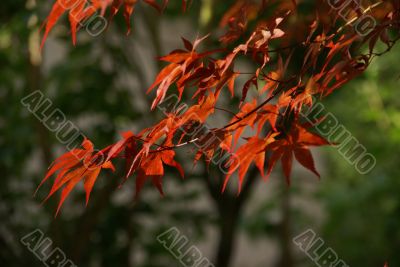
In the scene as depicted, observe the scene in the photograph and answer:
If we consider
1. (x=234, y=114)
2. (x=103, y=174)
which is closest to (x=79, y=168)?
(x=234, y=114)

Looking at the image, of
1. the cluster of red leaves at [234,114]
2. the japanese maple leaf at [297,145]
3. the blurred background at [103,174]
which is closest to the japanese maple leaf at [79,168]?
the cluster of red leaves at [234,114]

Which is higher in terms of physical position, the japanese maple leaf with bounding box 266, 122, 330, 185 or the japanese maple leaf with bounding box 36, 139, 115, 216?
the japanese maple leaf with bounding box 266, 122, 330, 185

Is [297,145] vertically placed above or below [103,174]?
below

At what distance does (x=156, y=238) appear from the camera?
288 centimetres

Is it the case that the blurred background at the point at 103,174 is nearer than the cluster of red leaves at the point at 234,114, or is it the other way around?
the cluster of red leaves at the point at 234,114

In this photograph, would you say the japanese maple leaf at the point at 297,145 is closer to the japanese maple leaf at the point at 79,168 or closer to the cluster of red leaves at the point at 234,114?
the cluster of red leaves at the point at 234,114

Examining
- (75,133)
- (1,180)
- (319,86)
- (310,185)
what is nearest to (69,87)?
(75,133)

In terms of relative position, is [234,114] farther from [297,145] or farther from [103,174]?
[103,174]

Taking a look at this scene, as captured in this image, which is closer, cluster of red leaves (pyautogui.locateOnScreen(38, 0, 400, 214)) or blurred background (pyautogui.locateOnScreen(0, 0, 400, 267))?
cluster of red leaves (pyautogui.locateOnScreen(38, 0, 400, 214))

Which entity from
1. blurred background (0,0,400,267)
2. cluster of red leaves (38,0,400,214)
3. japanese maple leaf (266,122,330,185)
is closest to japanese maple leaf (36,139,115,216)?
cluster of red leaves (38,0,400,214)

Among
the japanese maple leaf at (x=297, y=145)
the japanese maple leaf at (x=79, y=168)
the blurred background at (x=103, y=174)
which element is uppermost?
the blurred background at (x=103, y=174)

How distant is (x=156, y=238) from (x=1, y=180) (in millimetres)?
728

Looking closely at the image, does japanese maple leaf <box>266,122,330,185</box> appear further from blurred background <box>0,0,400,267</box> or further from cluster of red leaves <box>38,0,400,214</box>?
blurred background <box>0,0,400,267</box>

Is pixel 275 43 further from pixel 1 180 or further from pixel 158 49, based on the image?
pixel 1 180
